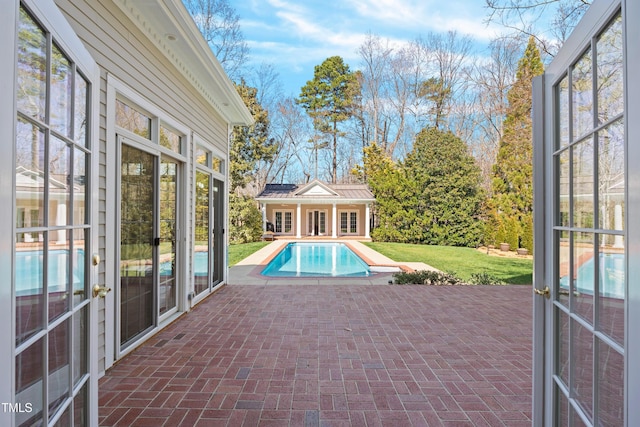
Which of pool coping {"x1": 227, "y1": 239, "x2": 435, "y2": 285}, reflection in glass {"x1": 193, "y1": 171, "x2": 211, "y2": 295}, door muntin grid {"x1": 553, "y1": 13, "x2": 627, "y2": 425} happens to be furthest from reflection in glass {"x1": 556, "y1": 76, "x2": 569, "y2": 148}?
pool coping {"x1": 227, "y1": 239, "x2": 435, "y2": 285}

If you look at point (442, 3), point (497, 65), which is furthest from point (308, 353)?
point (497, 65)

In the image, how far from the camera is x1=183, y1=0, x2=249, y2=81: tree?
15.7 metres

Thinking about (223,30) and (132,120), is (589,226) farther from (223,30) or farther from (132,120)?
(223,30)

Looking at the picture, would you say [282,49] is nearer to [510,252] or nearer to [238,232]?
[238,232]

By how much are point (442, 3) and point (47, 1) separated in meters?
15.9

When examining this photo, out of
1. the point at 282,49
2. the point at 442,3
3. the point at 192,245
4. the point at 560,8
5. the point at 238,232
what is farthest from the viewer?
the point at 282,49

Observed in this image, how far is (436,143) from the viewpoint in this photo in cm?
1734

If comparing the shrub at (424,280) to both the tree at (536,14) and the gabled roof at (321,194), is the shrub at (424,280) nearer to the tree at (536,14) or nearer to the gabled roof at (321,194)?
the tree at (536,14)

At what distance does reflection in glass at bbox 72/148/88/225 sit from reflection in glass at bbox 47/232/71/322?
0.18m

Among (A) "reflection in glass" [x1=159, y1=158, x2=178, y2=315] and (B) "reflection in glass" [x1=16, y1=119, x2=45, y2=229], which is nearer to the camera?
(B) "reflection in glass" [x1=16, y1=119, x2=45, y2=229]

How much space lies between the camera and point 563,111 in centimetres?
176

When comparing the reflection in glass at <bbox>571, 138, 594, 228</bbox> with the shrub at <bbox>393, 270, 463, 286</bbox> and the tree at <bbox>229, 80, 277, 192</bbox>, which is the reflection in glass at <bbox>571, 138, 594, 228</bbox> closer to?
the shrub at <bbox>393, 270, 463, 286</bbox>

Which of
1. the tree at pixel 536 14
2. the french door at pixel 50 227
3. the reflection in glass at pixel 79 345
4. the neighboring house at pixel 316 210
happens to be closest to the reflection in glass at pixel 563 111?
the french door at pixel 50 227

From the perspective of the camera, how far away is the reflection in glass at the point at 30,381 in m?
1.20
